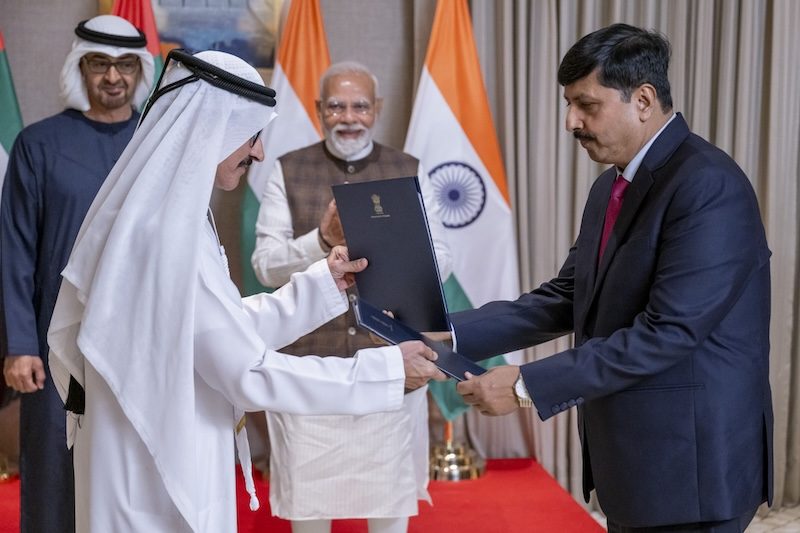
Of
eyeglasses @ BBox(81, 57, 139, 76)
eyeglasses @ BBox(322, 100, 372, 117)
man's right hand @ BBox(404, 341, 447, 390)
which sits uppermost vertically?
eyeglasses @ BBox(81, 57, 139, 76)

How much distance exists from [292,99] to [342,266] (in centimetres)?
252

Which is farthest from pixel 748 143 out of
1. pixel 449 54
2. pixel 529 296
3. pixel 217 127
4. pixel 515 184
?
pixel 217 127

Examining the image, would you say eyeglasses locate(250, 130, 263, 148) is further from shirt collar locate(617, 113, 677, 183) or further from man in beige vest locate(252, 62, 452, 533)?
man in beige vest locate(252, 62, 452, 533)

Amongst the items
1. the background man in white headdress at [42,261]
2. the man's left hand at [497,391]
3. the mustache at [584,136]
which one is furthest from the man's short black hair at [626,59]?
the background man in white headdress at [42,261]

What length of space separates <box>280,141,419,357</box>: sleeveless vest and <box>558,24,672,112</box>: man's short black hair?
199cm

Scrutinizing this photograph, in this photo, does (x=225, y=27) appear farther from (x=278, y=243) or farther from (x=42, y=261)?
(x=42, y=261)

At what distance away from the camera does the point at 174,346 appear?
2.07 m

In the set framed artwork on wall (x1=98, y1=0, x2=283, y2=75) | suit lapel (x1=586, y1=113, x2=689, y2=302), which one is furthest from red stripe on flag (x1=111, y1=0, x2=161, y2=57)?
suit lapel (x1=586, y1=113, x2=689, y2=302)

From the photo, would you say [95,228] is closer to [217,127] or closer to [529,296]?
[217,127]

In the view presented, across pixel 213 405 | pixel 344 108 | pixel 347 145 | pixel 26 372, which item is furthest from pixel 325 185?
pixel 213 405

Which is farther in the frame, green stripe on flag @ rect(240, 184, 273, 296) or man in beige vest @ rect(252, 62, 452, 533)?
green stripe on flag @ rect(240, 184, 273, 296)

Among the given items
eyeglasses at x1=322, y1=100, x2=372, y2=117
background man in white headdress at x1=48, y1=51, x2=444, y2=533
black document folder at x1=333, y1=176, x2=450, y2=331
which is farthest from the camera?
eyeglasses at x1=322, y1=100, x2=372, y2=117

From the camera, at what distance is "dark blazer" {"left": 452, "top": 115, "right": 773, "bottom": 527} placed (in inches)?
89.4

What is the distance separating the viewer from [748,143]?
5070 millimetres
